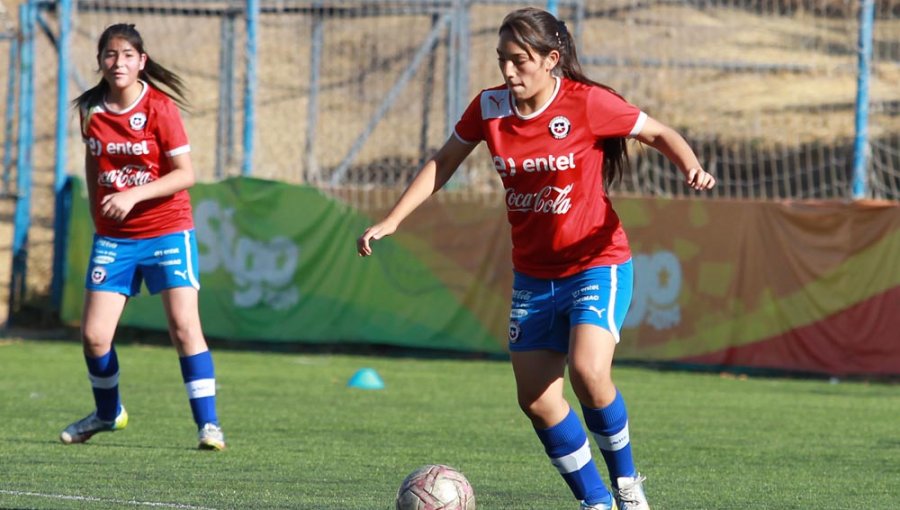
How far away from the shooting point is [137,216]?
7.51 m

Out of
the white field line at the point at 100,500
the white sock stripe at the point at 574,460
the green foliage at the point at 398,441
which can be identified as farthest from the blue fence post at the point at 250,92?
the white sock stripe at the point at 574,460

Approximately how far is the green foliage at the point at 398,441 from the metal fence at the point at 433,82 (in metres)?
3.99

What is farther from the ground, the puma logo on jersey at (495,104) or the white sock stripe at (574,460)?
the puma logo on jersey at (495,104)

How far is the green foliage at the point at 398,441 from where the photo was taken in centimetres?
622

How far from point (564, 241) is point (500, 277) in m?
9.55

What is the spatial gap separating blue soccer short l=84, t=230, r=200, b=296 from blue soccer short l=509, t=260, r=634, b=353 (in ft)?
8.55

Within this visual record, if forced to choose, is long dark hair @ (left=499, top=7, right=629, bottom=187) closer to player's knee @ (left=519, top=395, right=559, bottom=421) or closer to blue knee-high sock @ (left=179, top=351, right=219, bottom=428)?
player's knee @ (left=519, top=395, right=559, bottom=421)

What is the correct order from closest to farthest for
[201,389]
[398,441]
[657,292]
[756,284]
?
[201,389] → [398,441] → [756,284] → [657,292]

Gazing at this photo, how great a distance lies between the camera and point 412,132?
1738 cm

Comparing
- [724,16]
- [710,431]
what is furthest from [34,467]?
[724,16]

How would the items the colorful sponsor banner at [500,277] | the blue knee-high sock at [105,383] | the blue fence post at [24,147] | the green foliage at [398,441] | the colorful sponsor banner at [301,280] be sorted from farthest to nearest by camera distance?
the blue fence post at [24,147] < the colorful sponsor banner at [301,280] < the colorful sponsor banner at [500,277] < the blue knee-high sock at [105,383] < the green foliage at [398,441]

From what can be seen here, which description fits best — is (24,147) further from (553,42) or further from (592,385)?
(592,385)

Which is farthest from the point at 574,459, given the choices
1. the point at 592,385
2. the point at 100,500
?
the point at 100,500

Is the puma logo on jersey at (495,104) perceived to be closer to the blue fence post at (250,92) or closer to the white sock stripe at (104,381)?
the white sock stripe at (104,381)
